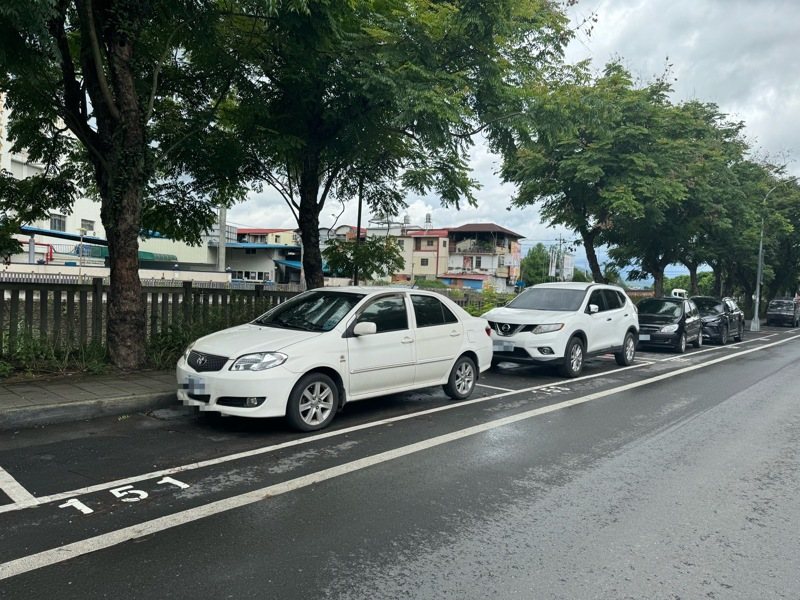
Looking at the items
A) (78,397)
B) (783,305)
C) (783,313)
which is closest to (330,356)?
(78,397)

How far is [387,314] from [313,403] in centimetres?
159

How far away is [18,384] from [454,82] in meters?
7.30

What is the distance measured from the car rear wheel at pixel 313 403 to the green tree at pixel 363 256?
7.33 meters

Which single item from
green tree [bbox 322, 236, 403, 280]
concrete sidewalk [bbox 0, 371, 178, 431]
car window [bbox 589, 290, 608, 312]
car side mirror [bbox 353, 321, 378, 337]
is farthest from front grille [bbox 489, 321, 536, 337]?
concrete sidewalk [bbox 0, 371, 178, 431]

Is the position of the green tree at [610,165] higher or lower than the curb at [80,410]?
higher

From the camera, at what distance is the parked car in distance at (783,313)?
37.0 m

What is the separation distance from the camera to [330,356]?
21.9 feet

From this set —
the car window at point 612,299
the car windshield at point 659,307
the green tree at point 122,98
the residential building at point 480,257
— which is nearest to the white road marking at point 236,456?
the green tree at point 122,98

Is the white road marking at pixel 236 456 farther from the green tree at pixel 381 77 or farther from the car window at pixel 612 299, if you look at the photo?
the car window at pixel 612 299

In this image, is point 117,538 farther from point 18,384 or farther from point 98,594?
point 18,384

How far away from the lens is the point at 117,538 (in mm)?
3820

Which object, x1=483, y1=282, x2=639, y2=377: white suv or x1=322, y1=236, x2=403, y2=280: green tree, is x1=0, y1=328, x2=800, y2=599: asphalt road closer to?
x1=483, y1=282, x2=639, y2=377: white suv

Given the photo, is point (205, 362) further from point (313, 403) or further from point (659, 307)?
point (659, 307)

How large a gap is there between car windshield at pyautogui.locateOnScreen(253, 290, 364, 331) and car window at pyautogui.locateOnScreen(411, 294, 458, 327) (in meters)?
0.88
